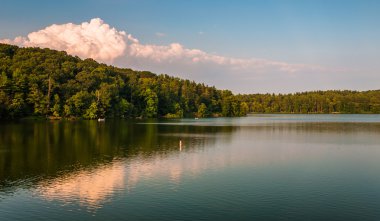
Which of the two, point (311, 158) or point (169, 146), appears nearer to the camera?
point (311, 158)

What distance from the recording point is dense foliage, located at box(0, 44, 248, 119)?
118 metres

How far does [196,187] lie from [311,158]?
64.0 feet

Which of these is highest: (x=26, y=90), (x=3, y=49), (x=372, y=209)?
(x=3, y=49)

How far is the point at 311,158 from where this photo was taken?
136ft

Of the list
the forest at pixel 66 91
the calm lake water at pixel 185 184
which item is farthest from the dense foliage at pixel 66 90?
the calm lake water at pixel 185 184

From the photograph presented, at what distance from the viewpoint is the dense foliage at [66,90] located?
11800 cm

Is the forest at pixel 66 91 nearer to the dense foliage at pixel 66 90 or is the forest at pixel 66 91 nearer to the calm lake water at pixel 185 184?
the dense foliage at pixel 66 90

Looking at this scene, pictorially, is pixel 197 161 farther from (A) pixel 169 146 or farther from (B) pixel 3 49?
(B) pixel 3 49

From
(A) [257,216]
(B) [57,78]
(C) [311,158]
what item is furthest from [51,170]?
(B) [57,78]

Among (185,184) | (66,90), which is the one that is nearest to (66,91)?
(66,90)

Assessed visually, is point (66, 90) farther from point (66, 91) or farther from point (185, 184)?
point (185, 184)

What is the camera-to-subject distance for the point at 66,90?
437 feet

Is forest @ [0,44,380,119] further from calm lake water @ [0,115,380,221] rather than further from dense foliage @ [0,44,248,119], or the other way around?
calm lake water @ [0,115,380,221]

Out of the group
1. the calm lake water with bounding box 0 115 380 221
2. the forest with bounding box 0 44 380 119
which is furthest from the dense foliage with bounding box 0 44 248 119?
the calm lake water with bounding box 0 115 380 221
